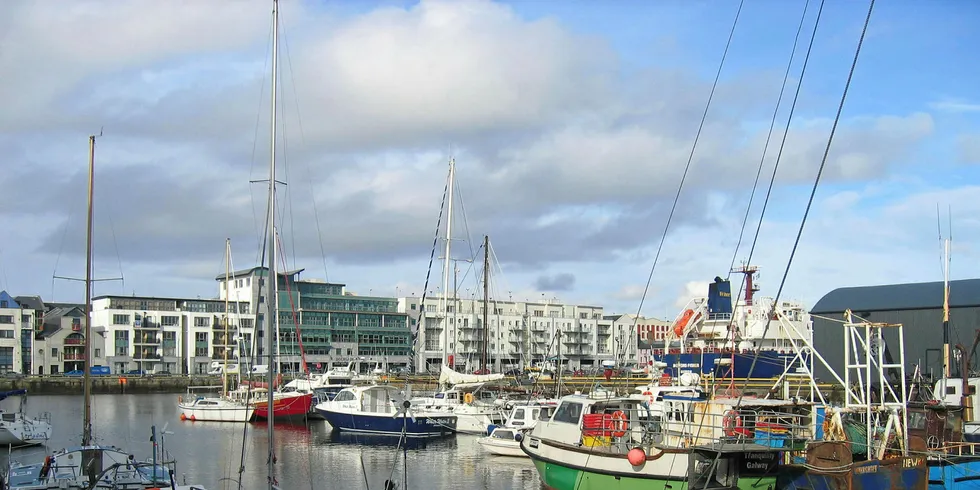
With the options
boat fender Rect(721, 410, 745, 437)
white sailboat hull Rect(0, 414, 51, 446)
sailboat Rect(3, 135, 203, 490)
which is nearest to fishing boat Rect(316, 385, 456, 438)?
white sailboat hull Rect(0, 414, 51, 446)

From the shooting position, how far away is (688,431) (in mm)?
31062

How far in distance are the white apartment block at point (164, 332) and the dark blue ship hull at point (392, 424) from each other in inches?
3518

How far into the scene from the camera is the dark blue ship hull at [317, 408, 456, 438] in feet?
182

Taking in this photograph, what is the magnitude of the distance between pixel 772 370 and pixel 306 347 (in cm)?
9088

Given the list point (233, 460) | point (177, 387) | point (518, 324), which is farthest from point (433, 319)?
point (233, 460)

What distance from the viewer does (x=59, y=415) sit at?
263ft

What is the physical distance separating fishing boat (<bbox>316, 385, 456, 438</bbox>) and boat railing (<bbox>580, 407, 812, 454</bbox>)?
81.1 feet

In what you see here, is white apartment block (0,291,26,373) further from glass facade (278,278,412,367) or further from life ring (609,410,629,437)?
life ring (609,410,629,437)

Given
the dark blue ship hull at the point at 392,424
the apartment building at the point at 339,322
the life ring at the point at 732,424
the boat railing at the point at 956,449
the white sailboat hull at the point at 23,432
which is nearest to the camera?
the life ring at the point at 732,424

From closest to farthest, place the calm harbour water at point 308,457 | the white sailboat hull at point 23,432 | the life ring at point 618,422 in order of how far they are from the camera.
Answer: the life ring at point 618,422
the calm harbour water at point 308,457
the white sailboat hull at point 23,432

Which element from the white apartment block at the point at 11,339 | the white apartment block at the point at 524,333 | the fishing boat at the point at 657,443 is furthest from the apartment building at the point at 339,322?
the fishing boat at the point at 657,443

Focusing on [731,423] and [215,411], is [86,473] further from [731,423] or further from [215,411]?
[215,411]

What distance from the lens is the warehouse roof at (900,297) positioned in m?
66.8

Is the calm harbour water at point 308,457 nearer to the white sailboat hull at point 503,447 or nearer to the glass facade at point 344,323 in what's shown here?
the white sailboat hull at point 503,447
